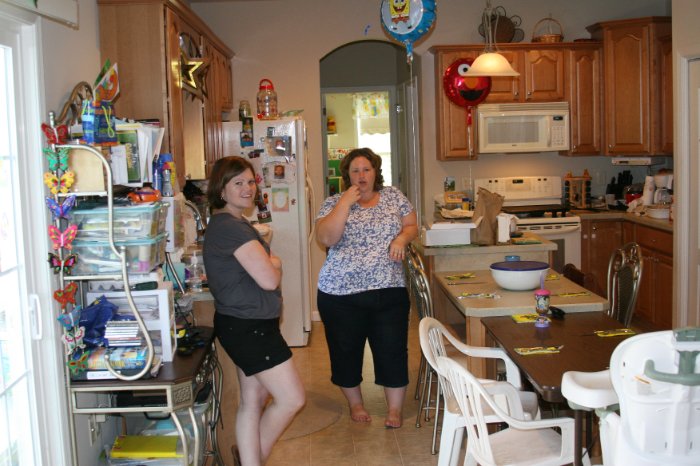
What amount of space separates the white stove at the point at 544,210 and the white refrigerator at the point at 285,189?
1889mm

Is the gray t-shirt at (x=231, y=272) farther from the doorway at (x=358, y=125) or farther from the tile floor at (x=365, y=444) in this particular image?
the doorway at (x=358, y=125)

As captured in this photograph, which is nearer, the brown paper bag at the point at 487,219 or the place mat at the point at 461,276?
the place mat at the point at 461,276

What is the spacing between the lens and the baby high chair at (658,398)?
6.53 feet

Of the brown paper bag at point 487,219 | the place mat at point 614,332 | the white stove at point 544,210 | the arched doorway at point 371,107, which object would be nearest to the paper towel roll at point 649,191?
the white stove at point 544,210

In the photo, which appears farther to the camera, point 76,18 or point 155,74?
point 155,74

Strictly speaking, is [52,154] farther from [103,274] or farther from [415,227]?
[415,227]

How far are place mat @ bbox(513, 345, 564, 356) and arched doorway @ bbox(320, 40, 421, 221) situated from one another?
4.47 m

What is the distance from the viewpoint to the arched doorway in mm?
8125

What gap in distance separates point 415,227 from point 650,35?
3509 mm

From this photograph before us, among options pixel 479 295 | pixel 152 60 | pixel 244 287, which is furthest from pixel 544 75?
pixel 244 287

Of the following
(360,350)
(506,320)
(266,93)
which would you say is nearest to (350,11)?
(266,93)

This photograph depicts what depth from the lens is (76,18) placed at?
313 cm

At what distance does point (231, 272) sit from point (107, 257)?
1.66 ft

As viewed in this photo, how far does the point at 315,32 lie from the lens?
6.76 m
